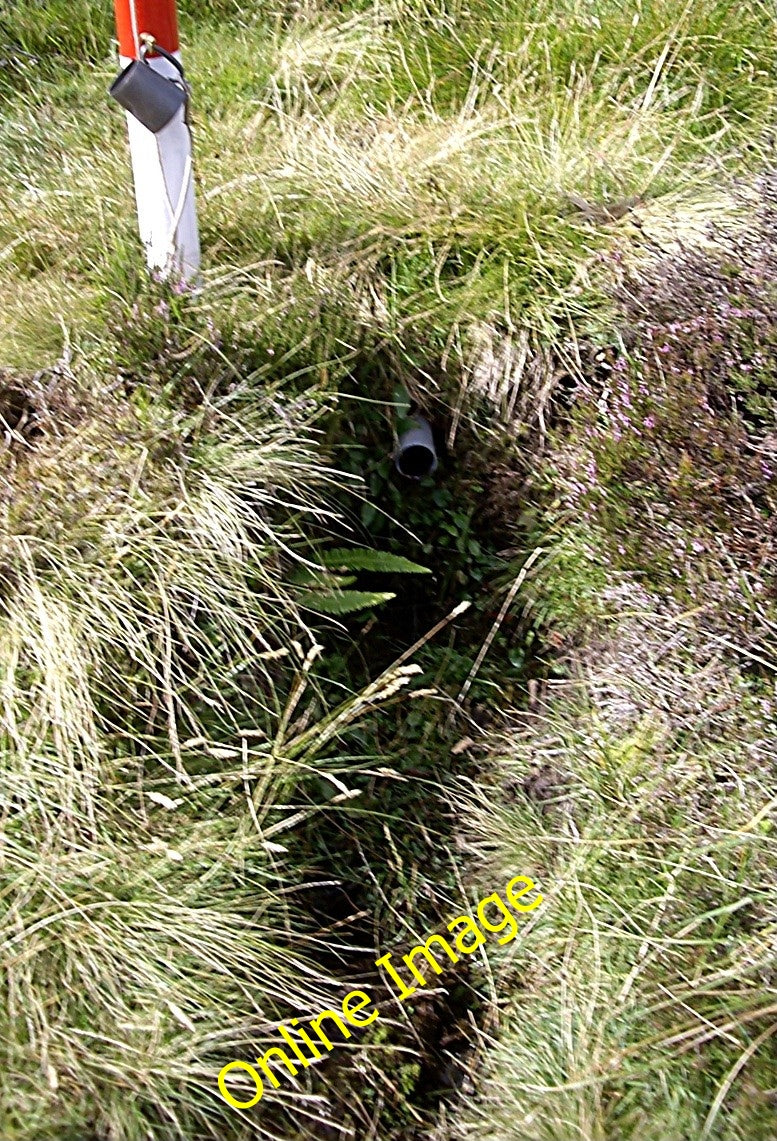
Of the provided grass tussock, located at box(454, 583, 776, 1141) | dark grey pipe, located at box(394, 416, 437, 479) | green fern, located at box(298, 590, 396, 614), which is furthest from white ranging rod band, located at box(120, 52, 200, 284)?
grass tussock, located at box(454, 583, 776, 1141)

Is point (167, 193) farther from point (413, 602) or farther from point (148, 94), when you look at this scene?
point (413, 602)

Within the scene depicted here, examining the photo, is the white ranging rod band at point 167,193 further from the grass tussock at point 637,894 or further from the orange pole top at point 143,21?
the grass tussock at point 637,894

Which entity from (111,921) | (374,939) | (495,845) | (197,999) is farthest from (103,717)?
(495,845)

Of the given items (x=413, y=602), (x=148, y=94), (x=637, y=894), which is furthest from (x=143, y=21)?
(x=637, y=894)

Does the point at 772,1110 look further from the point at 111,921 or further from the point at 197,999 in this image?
the point at 111,921

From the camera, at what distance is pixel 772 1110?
2.16 metres

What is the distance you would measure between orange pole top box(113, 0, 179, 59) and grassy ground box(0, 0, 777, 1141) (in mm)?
552

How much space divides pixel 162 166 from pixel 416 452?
41.1 inches

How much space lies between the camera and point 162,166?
2.91 metres

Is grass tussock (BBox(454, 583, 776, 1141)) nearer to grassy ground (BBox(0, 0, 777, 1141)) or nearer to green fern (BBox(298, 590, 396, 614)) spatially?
grassy ground (BBox(0, 0, 777, 1141))

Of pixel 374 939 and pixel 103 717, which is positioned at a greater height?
pixel 103 717

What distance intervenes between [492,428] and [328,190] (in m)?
0.98

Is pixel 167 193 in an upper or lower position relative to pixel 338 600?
upper

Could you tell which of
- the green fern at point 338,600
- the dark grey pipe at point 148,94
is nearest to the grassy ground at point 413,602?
the green fern at point 338,600
